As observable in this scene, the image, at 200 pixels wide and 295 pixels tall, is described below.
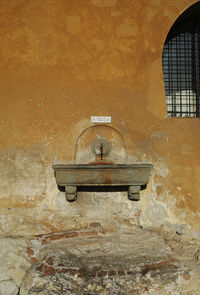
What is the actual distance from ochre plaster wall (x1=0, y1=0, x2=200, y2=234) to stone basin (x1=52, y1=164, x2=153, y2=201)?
0.94 feet

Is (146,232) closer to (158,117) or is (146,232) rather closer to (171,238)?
(171,238)

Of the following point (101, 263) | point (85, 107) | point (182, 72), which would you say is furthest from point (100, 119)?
point (101, 263)

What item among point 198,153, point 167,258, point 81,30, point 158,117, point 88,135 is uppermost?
point 81,30

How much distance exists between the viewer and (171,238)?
3809 mm

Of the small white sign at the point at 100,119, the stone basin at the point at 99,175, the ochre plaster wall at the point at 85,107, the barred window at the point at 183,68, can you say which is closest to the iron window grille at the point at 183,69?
the barred window at the point at 183,68

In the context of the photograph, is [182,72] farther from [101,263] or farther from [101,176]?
[101,263]

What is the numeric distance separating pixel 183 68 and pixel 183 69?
0.02 metres

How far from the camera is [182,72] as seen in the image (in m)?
4.73

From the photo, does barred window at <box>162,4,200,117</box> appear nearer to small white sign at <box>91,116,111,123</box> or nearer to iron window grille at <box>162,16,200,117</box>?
iron window grille at <box>162,16,200,117</box>

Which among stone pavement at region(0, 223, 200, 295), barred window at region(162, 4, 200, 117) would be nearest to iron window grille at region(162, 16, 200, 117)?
barred window at region(162, 4, 200, 117)

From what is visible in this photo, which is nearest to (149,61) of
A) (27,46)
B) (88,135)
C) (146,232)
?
(88,135)

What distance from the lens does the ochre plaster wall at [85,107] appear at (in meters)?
3.89

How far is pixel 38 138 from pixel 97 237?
5.20ft

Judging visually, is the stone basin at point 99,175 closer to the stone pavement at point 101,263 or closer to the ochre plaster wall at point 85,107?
the ochre plaster wall at point 85,107
